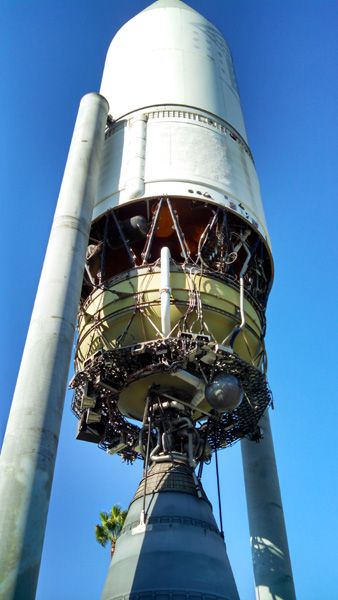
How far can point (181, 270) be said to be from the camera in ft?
43.1

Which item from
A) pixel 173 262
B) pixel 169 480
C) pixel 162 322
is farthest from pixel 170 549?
pixel 173 262

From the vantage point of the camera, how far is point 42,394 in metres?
9.41

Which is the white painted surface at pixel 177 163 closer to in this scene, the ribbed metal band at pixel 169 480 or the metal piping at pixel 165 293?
the metal piping at pixel 165 293

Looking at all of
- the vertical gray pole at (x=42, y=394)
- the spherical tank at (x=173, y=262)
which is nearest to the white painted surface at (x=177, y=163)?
the spherical tank at (x=173, y=262)

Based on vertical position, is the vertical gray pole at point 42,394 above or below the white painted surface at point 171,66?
below

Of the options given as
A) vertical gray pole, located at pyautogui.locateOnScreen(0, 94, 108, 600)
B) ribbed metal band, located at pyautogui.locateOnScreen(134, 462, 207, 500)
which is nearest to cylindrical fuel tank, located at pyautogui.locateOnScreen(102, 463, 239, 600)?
ribbed metal band, located at pyautogui.locateOnScreen(134, 462, 207, 500)

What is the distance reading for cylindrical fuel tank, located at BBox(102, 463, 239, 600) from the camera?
10.1m

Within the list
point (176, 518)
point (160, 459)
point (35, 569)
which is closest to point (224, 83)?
point (160, 459)

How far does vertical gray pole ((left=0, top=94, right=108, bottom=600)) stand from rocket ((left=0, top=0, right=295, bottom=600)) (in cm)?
3

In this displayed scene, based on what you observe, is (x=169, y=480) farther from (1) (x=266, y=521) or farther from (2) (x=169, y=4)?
(2) (x=169, y=4)

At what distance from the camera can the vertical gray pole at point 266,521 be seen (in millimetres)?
14047

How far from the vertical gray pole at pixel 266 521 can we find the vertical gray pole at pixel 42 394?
7.60 m

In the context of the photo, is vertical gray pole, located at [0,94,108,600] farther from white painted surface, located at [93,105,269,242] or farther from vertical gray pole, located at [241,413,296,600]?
vertical gray pole, located at [241,413,296,600]

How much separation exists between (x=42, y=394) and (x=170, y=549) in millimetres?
3751
